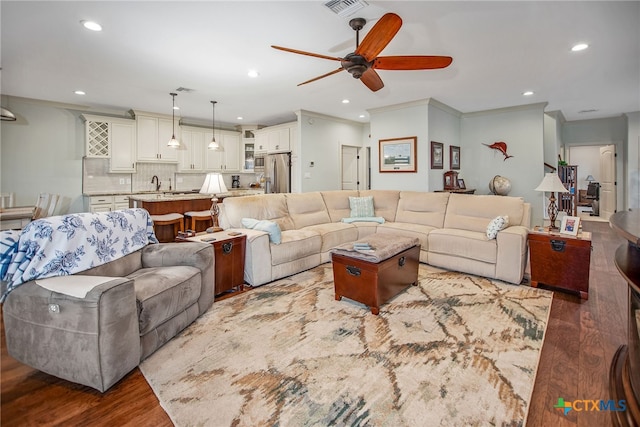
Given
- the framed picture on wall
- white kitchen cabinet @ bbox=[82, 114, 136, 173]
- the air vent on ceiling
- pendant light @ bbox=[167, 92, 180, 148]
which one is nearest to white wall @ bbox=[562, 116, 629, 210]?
the framed picture on wall

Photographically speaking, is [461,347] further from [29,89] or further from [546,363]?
[29,89]

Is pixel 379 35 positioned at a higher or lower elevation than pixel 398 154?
higher

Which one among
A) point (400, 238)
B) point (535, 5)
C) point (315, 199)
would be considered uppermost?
point (535, 5)

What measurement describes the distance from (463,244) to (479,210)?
719 mm

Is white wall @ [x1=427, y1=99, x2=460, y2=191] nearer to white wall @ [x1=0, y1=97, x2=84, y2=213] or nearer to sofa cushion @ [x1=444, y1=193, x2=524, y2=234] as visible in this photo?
sofa cushion @ [x1=444, y1=193, x2=524, y2=234]

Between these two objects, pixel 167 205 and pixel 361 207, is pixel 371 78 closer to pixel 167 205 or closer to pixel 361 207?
pixel 361 207

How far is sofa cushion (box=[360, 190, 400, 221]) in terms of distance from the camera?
4992 mm

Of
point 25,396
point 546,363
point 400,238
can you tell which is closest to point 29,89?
point 25,396

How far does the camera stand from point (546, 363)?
1.95 meters

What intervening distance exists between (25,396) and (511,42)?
185 inches

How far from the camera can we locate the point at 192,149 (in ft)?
23.1

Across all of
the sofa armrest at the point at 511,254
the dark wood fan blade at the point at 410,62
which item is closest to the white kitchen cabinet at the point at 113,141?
Answer: the dark wood fan blade at the point at 410,62

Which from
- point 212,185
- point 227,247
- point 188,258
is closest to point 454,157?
point 212,185

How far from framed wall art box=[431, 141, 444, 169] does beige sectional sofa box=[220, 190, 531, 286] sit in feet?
4.11
